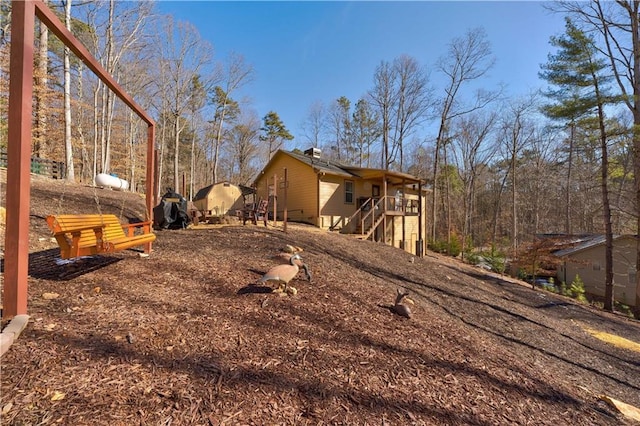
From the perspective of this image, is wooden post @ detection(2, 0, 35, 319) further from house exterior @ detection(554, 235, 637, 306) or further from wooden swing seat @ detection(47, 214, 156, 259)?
house exterior @ detection(554, 235, 637, 306)

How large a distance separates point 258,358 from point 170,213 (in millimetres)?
7226

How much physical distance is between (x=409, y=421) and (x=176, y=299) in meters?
2.66

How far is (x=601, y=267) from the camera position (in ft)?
57.7

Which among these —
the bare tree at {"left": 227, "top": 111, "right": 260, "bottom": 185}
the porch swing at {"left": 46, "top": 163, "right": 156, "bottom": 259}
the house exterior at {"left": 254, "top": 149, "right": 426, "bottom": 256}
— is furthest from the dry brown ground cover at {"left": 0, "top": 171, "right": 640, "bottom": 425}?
the bare tree at {"left": 227, "top": 111, "right": 260, "bottom": 185}

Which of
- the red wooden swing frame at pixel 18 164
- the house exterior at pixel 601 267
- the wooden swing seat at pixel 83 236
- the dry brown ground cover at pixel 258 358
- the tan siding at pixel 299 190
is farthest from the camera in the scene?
the house exterior at pixel 601 267

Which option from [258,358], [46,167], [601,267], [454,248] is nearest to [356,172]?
[454,248]

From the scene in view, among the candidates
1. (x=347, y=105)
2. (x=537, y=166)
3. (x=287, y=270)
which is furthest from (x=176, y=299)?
(x=537, y=166)

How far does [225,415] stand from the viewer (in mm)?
1860

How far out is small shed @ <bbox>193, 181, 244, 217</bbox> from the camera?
1773 cm

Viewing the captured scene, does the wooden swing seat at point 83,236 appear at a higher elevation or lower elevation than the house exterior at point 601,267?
higher

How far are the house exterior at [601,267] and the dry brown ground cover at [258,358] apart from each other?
54.2ft

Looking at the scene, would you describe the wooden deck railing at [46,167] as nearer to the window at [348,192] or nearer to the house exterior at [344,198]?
the house exterior at [344,198]

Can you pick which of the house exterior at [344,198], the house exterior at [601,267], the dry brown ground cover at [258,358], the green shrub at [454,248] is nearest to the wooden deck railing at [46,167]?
the house exterior at [344,198]

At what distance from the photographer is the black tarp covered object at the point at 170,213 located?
827cm
